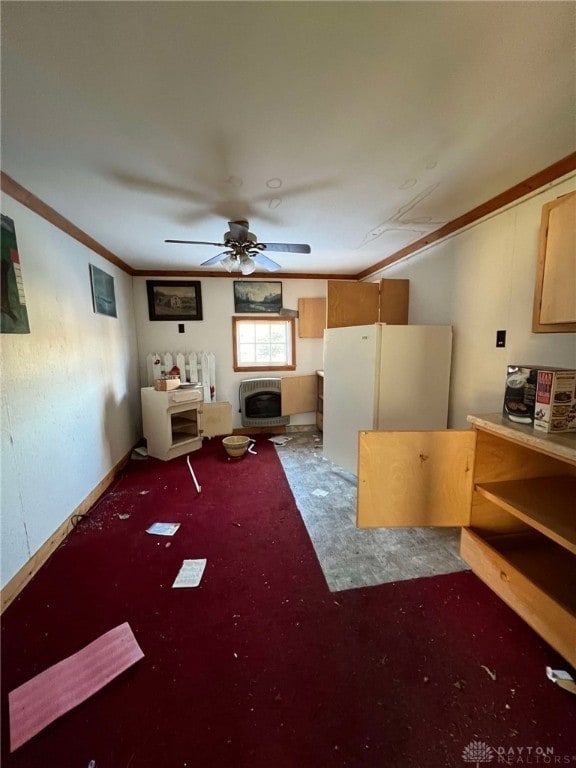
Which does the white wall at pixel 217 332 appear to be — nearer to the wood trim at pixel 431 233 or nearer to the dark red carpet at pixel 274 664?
the wood trim at pixel 431 233

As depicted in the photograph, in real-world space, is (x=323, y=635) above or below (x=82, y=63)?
below

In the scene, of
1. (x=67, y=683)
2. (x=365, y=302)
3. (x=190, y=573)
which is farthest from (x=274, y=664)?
(x=365, y=302)

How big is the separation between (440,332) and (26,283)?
109 inches

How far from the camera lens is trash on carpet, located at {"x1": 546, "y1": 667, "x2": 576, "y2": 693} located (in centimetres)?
108

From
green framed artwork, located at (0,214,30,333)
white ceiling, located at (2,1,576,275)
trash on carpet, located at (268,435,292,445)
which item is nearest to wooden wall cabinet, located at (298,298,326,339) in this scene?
trash on carpet, located at (268,435,292,445)

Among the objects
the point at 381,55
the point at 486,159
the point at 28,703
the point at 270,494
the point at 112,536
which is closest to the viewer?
the point at 381,55

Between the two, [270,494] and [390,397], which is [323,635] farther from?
[390,397]

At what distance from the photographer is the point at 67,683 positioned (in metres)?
1.12

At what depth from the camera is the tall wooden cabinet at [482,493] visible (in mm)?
1362

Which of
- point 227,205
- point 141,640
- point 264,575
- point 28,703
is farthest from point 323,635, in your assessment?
point 227,205

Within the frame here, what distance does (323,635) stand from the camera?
1.30 m

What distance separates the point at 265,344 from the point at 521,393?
128 inches

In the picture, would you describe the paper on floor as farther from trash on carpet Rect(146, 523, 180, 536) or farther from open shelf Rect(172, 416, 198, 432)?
open shelf Rect(172, 416, 198, 432)

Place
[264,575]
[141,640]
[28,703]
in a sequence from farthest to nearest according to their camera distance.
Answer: [264,575], [141,640], [28,703]
